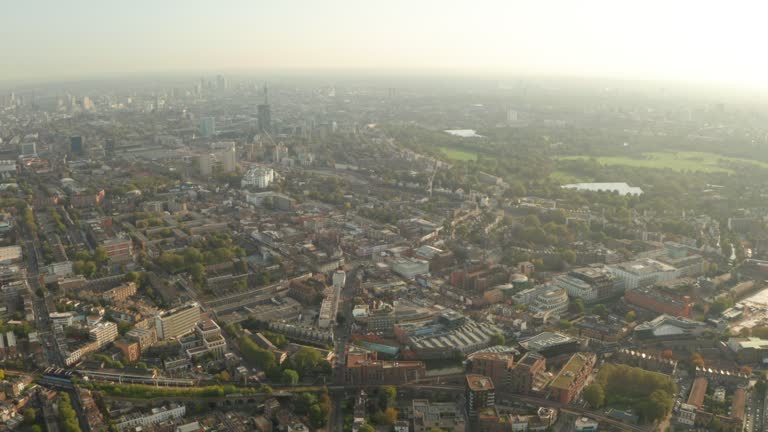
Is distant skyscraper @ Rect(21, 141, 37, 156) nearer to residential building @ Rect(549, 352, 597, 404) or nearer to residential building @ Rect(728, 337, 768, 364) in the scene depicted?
residential building @ Rect(549, 352, 597, 404)

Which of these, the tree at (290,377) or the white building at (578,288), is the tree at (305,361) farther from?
the white building at (578,288)

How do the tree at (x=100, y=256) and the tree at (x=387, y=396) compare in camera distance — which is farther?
the tree at (x=100, y=256)

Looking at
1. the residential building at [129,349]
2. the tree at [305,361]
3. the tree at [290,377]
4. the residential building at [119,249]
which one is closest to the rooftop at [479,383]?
the tree at [305,361]

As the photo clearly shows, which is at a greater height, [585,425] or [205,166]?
[205,166]

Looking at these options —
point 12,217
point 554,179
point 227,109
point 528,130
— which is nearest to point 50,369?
point 12,217

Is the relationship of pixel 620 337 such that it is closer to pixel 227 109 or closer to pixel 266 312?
pixel 266 312

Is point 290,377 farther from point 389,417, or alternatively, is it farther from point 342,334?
point 342,334

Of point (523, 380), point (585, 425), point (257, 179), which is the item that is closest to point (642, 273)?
point (523, 380)
